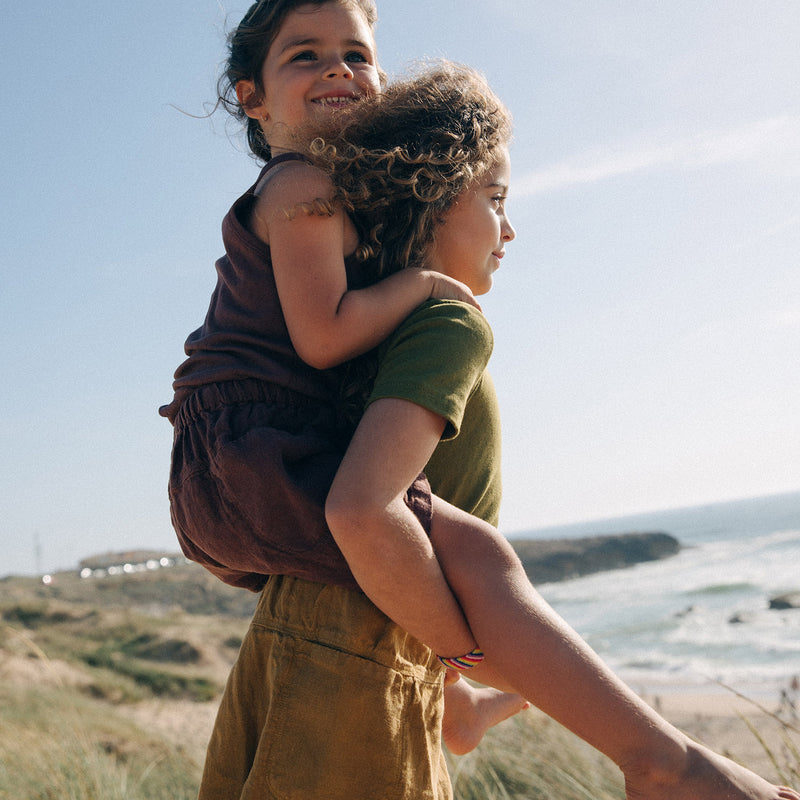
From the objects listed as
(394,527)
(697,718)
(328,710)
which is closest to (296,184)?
(394,527)

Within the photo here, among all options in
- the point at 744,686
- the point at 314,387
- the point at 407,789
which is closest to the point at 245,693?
the point at 407,789

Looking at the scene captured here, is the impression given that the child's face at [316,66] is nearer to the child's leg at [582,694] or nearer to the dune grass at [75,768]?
the child's leg at [582,694]

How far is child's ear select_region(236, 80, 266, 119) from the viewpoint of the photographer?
2.01 meters

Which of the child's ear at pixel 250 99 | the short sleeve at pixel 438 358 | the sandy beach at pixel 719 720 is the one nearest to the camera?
the short sleeve at pixel 438 358

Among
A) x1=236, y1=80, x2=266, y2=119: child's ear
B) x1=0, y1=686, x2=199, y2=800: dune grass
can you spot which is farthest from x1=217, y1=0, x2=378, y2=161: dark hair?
x1=0, y1=686, x2=199, y2=800: dune grass

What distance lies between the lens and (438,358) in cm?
136

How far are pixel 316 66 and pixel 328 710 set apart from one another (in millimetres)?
1382

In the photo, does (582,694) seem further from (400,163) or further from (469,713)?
(400,163)

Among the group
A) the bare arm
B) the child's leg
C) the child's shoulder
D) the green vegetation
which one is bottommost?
the green vegetation

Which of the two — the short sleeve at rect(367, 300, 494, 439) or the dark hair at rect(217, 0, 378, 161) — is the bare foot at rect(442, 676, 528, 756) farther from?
the dark hair at rect(217, 0, 378, 161)

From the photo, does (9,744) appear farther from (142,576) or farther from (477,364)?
(142,576)

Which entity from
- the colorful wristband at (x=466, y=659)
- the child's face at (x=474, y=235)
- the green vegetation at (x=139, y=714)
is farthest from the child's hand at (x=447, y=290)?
the green vegetation at (x=139, y=714)

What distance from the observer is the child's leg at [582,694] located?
1.24 metres

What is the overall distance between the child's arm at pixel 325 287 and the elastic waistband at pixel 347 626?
0.41 m
